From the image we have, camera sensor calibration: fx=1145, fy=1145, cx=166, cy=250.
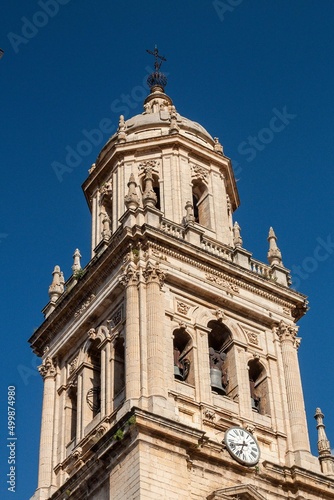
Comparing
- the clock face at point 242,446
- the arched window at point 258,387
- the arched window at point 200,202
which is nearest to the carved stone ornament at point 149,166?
the arched window at point 200,202

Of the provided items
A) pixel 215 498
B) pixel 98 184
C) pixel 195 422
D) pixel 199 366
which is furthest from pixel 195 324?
pixel 98 184

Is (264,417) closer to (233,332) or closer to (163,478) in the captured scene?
(233,332)

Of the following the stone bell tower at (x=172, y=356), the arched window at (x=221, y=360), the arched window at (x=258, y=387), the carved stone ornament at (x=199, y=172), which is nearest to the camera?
the stone bell tower at (x=172, y=356)

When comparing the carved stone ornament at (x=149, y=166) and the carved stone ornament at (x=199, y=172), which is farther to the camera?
the carved stone ornament at (x=199, y=172)

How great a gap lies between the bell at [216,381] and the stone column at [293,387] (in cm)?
229

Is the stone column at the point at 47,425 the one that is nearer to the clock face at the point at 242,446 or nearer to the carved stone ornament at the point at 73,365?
the carved stone ornament at the point at 73,365

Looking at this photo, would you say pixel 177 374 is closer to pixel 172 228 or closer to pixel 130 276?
pixel 130 276

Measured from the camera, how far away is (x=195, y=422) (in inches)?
1309

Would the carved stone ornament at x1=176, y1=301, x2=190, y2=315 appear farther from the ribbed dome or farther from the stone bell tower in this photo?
the ribbed dome

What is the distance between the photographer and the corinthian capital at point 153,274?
1389 inches

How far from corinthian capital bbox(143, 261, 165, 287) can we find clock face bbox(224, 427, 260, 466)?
5.13m

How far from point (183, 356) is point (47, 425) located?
523 centimetres

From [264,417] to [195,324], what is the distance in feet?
11.7

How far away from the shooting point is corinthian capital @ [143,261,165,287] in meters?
35.3
